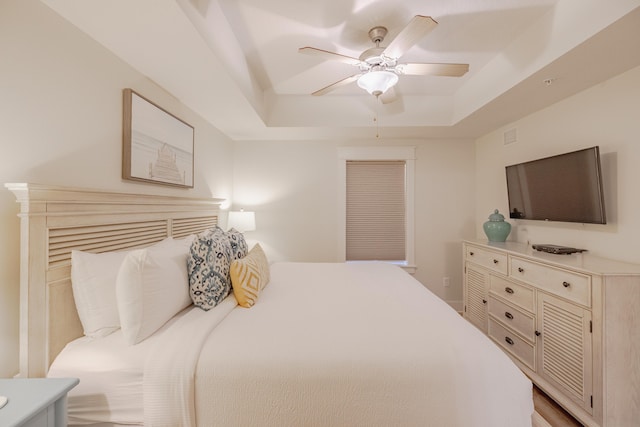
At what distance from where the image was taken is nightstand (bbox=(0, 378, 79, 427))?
800mm

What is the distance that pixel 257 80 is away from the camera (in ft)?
8.92

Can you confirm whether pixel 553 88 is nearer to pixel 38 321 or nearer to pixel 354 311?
pixel 354 311

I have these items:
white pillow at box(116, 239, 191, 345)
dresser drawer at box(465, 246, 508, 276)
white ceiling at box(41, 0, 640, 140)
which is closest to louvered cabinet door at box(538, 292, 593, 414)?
dresser drawer at box(465, 246, 508, 276)

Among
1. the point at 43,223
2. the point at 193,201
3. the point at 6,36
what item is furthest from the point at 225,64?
the point at 43,223

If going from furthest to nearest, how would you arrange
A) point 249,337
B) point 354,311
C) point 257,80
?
point 257,80, point 354,311, point 249,337

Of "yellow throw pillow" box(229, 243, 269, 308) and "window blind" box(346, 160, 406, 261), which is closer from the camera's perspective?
"yellow throw pillow" box(229, 243, 269, 308)

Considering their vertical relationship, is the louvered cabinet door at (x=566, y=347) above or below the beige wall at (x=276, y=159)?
below

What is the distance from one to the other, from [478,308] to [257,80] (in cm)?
326

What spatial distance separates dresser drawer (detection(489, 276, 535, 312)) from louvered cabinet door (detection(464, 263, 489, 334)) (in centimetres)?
12

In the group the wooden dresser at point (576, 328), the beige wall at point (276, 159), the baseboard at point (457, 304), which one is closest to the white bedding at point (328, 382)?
the beige wall at point (276, 159)

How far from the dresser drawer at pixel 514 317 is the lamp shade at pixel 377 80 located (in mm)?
2058

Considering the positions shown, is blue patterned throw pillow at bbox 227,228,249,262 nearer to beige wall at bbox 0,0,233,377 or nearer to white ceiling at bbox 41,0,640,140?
beige wall at bbox 0,0,233,377

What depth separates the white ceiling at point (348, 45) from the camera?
4.68 feet

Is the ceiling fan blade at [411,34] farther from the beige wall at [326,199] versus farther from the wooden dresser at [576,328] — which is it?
the beige wall at [326,199]
